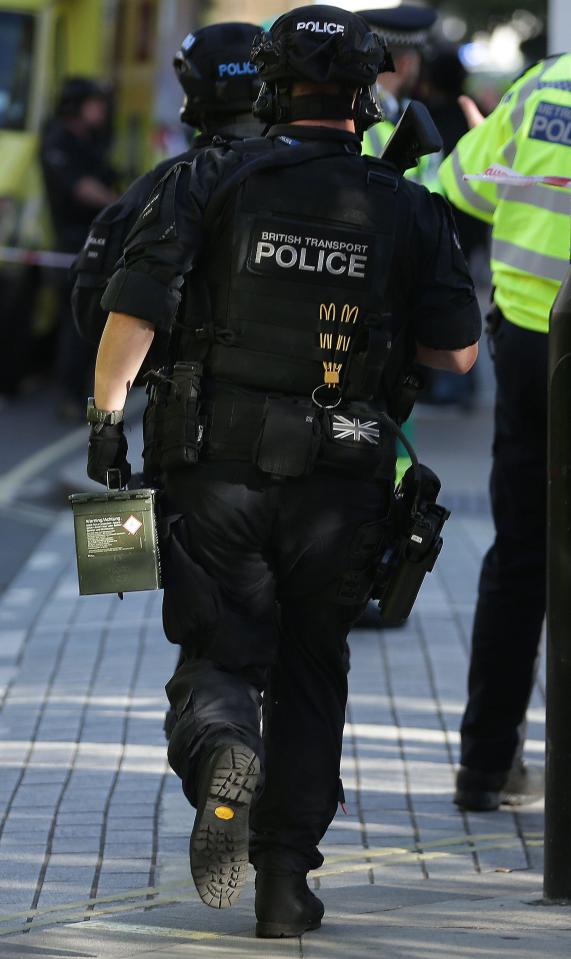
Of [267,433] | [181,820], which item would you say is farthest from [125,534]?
[181,820]

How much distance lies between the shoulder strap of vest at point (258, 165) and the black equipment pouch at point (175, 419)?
32cm

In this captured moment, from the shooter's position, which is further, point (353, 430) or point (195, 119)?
point (195, 119)

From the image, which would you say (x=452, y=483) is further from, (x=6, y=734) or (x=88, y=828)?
(x=88, y=828)

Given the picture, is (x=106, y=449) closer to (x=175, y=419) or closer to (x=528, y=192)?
(x=175, y=419)

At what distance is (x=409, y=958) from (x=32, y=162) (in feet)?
37.5

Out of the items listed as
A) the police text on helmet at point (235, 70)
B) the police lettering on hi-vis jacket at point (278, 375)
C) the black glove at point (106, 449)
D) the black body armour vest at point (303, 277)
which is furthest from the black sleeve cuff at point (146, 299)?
the police text on helmet at point (235, 70)

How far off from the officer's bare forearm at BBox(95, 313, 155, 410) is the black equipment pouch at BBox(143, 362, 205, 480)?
8 centimetres

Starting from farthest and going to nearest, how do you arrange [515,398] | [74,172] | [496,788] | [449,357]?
[74,172], [496,788], [515,398], [449,357]

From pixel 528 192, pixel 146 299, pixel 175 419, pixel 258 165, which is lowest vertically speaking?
pixel 175 419

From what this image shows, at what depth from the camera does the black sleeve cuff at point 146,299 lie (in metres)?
3.99

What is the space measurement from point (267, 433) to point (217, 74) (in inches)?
60.4

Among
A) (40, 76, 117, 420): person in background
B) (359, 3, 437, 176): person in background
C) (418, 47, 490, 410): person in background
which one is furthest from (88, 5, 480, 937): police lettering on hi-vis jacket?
(40, 76, 117, 420): person in background

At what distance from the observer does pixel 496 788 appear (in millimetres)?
5340

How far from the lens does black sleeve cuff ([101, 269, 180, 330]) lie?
13.1 ft
